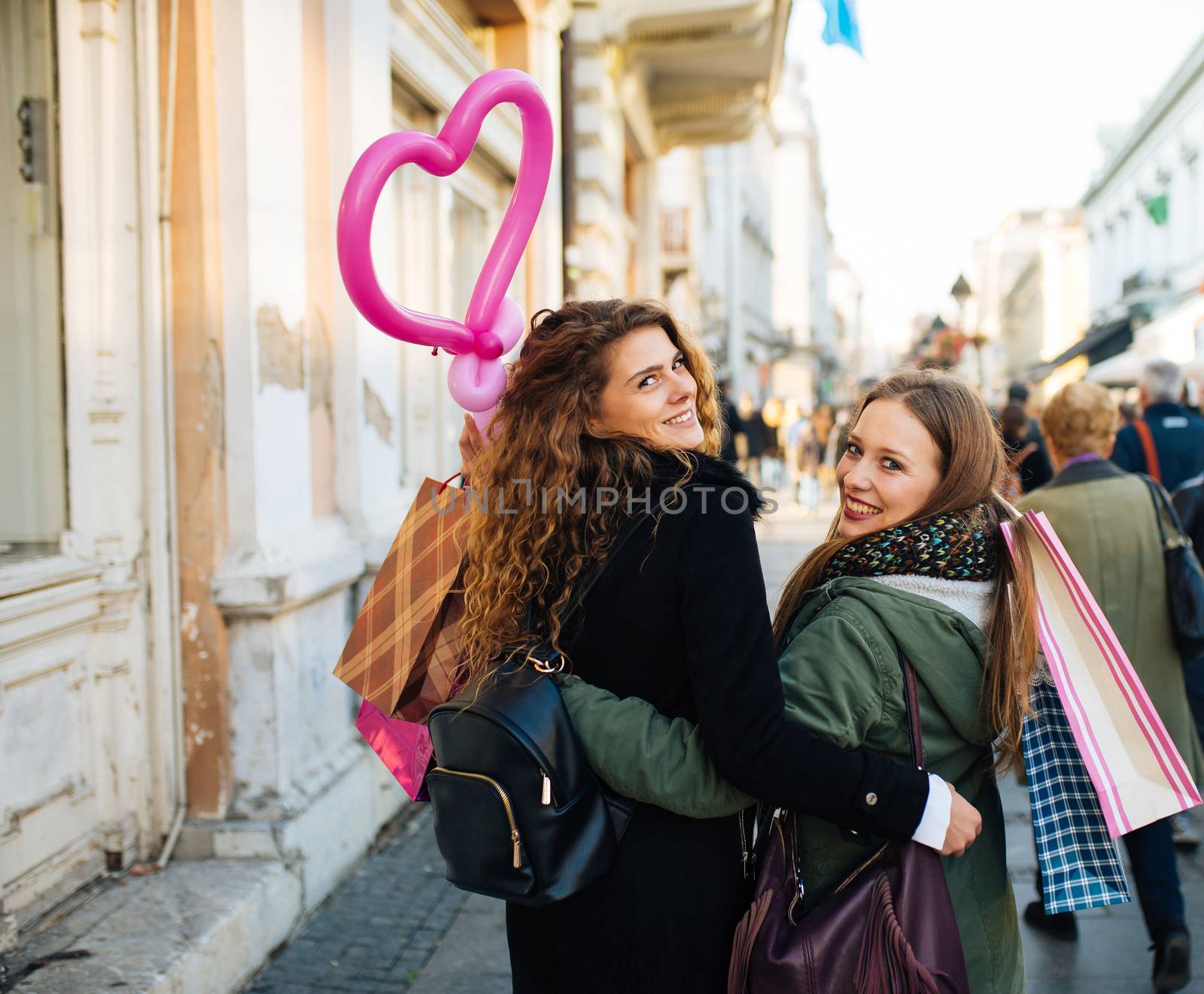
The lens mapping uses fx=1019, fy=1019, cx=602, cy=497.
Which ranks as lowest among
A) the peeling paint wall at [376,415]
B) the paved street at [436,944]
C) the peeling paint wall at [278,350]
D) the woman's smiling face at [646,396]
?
the paved street at [436,944]

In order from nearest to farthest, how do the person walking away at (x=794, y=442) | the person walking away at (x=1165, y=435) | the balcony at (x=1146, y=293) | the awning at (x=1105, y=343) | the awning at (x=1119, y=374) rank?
the person walking away at (x=1165, y=435)
the awning at (x=1119, y=374)
the person walking away at (x=794, y=442)
the balcony at (x=1146, y=293)
the awning at (x=1105, y=343)

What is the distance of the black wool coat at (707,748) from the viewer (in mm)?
1515

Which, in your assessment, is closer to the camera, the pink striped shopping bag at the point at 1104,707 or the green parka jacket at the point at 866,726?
the green parka jacket at the point at 866,726

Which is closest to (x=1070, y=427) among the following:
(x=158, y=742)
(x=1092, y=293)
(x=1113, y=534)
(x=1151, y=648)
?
(x=1113, y=534)

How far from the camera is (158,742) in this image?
11.2 ft

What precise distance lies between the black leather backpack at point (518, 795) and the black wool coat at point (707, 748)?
0.35 ft

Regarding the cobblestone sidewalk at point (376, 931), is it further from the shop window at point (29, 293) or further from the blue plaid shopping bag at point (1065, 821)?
the blue plaid shopping bag at point (1065, 821)

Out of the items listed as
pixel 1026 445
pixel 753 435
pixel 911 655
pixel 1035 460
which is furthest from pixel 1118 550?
pixel 753 435

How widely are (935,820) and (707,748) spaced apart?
384 millimetres

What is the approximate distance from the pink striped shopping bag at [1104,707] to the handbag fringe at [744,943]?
2.07ft

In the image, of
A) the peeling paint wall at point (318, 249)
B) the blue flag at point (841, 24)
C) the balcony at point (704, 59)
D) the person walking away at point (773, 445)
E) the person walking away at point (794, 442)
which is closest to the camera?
the peeling paint wall at point (318, 249)

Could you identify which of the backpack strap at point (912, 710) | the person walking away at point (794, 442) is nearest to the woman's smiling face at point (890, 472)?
the backpack strap at point (912, 710)

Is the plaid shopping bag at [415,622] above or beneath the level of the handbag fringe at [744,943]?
above

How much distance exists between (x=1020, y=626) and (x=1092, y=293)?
49.5 m
